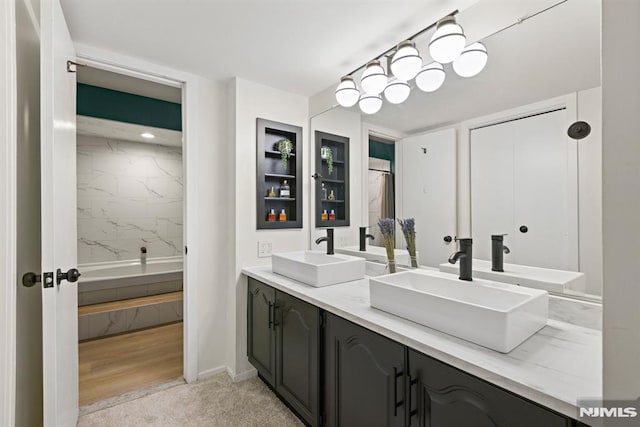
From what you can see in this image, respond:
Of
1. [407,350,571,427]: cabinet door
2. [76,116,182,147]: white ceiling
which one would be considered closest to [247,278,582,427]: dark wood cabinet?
[407,350,571,427]: cabinet door

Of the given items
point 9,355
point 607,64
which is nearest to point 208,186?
point 9,355

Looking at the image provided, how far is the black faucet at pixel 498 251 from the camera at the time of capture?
1440 mm

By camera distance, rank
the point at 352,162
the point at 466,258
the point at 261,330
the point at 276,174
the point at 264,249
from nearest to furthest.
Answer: the point at 466,258 < the point at 261,330 < the point at 352,162 < the point at 264,249 < the point at 276,174

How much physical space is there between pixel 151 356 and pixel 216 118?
2.12 metres

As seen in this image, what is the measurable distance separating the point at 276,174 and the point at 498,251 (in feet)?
5.53

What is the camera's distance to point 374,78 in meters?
1.88

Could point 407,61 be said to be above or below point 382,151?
above

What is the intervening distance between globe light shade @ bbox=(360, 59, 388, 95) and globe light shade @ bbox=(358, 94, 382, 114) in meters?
0.09

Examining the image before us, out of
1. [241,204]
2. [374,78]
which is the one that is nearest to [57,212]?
[241,204]

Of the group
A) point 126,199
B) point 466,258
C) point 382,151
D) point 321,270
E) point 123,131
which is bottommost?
point 321,270

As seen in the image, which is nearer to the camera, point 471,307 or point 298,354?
point 471,307

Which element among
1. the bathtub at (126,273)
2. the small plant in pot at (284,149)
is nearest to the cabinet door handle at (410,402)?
the small plant in pot at (284,149)

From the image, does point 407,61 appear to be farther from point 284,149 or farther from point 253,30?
point 284,149

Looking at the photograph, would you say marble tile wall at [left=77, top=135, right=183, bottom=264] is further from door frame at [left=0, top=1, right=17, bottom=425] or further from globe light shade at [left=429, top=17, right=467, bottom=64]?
globe light shade at [left=429, top=17, right=467, bottom=64]
